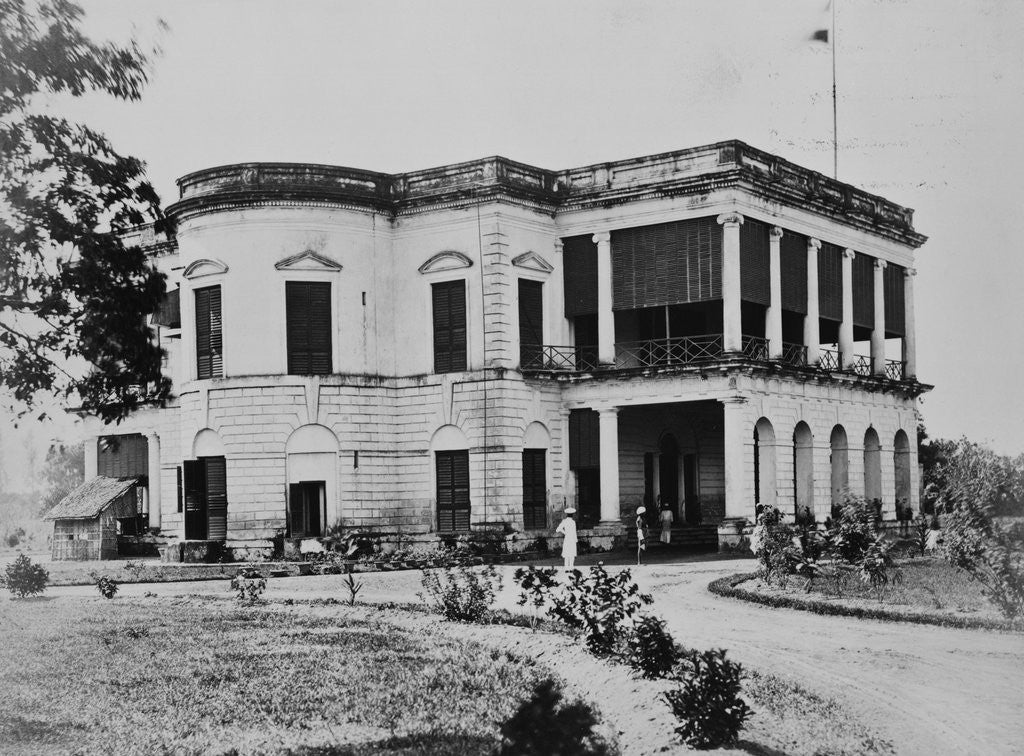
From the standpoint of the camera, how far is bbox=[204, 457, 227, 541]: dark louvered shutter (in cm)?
3444

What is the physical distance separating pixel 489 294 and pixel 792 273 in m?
9.06

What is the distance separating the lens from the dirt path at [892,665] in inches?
464

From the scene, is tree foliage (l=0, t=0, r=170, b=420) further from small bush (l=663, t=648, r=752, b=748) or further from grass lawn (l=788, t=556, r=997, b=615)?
grass lawn (l=788, t=556, r=997, b=615)

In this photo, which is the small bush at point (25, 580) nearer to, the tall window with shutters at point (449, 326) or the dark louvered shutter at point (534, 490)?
the tall window with shutters at point (449, 326)

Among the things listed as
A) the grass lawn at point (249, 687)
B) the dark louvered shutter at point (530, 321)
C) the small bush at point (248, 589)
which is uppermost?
the dark louvered shutter at point (530, 321)

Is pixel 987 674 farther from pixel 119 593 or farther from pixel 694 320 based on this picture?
pixel 694 320

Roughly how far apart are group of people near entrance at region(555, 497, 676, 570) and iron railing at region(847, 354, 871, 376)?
710 centimetres

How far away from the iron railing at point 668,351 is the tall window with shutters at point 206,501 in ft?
37.6

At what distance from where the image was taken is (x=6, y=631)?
19.1 m

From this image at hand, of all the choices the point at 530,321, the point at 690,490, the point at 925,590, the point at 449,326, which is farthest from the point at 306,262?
the point at 925,590

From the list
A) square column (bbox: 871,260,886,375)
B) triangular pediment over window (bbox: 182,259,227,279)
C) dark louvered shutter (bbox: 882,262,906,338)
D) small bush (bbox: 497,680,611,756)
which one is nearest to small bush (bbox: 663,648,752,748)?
small bush (bbox: 497,680,611,756)

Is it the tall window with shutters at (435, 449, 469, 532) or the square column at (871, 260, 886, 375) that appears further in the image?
the square column at (871, 260, 886, 375)

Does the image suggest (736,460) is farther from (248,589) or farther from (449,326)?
(248,589)

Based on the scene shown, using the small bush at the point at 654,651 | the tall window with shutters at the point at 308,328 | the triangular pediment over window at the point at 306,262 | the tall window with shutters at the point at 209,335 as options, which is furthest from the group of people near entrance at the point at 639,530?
the small bush at the point at 654,651
